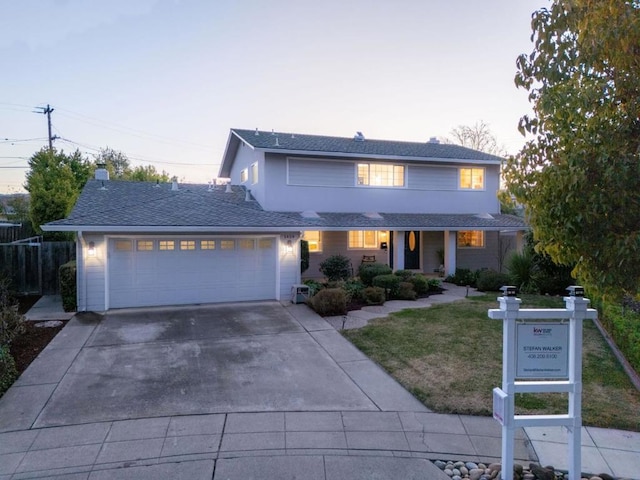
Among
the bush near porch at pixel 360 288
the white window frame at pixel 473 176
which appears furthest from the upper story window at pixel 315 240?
the white window frame at pixel 473 176

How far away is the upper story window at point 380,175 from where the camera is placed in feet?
55.6

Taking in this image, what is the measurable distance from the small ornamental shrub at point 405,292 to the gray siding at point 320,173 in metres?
5.11

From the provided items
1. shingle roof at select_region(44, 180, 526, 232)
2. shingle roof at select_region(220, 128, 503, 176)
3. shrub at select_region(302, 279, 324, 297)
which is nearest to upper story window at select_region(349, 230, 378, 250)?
shingle roof at select_region(44, 180, 526, 232)

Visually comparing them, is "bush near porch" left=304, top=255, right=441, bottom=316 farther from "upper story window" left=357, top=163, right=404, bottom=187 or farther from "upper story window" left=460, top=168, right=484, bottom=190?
"upper story window" left=460, top=168, right=484, bottom=190

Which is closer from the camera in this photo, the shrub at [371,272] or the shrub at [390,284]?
the shrub at [390,284]

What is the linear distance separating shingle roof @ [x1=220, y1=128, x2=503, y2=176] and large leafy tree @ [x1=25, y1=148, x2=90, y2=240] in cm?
758

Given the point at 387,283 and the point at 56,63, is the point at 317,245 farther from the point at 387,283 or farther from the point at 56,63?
the point at 56,63

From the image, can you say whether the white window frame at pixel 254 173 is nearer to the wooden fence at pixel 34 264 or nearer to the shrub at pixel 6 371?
the wooden fence at pixel 34 264

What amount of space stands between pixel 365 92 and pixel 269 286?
1011 cm

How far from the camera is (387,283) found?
13508mm

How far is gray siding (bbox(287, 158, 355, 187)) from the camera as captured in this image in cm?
1596

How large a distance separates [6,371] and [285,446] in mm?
4949

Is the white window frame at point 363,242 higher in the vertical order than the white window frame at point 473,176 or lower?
lower

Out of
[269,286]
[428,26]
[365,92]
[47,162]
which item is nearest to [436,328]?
[269,286]
